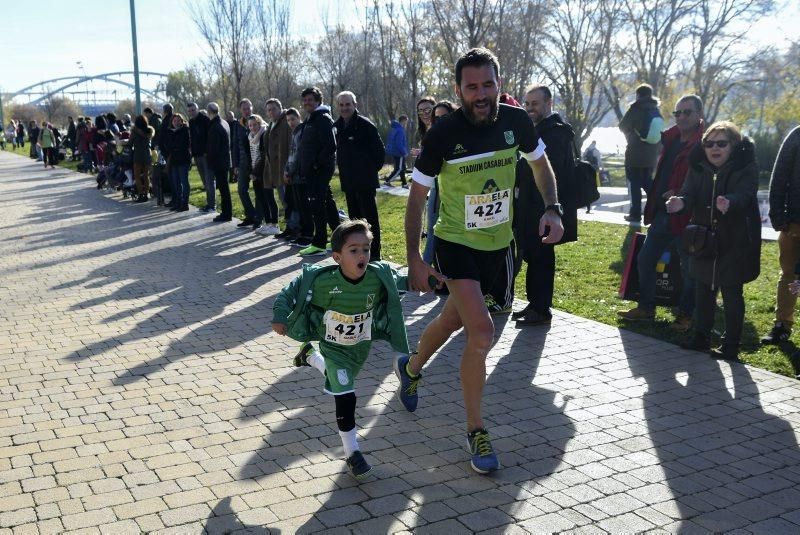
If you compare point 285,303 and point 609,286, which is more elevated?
point 285,303

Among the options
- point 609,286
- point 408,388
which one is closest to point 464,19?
point 609,286

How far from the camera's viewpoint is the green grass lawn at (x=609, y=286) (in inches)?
261

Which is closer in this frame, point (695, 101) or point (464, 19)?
point (695, 101)

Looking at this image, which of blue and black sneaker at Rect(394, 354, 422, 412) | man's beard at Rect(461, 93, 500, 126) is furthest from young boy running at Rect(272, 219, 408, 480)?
man's beard at Rect(461, 93, 500, 126)

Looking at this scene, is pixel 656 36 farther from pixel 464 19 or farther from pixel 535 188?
pixel 535 188

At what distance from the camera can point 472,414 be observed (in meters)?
4.41

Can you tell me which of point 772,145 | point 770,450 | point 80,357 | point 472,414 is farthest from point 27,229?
point 772,145

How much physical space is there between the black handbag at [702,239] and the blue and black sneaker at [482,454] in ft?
9.30

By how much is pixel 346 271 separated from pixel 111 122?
23.7m

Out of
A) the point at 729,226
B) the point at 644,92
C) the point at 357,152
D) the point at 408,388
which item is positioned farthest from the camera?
the point at 644,92

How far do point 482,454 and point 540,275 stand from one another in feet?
11.0

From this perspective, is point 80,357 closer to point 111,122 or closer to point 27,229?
point 27,229

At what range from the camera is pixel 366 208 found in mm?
10234

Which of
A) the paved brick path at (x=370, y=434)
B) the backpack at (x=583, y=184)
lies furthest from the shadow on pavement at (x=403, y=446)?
the backpack at (x=583, y=184)
